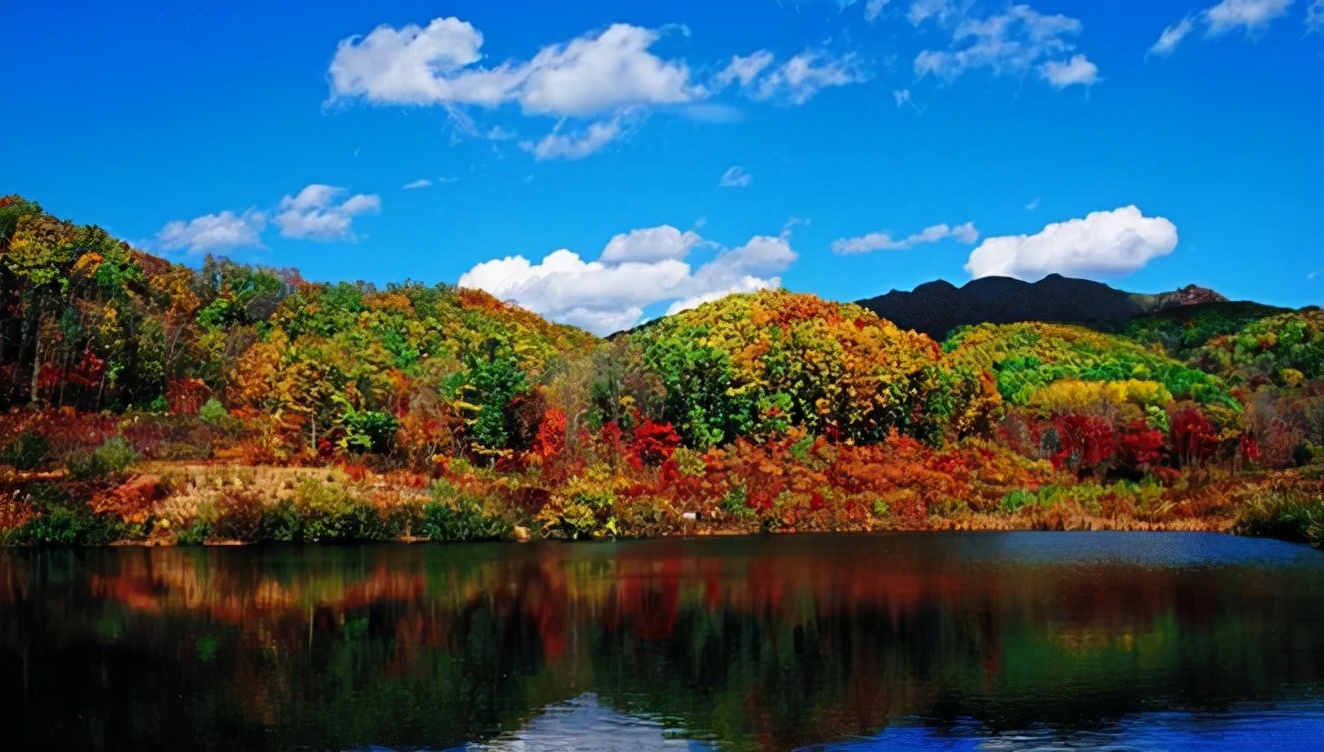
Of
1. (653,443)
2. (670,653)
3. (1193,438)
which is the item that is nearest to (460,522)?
(653,443)

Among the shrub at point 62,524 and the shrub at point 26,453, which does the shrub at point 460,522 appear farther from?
the shrub at point 26,453

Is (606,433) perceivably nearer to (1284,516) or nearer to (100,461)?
(100,461)

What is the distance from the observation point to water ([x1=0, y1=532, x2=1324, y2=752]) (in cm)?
1265

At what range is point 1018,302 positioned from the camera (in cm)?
8619

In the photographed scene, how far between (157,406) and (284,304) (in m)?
15.6

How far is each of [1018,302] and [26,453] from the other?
68.2m

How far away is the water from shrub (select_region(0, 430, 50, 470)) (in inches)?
259

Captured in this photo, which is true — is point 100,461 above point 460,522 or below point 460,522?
above

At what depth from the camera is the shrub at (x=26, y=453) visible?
110 feet

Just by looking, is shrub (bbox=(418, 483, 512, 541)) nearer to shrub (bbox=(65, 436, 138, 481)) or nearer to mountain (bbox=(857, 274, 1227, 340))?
shrub (bbox=(65, 436, 138, 481))

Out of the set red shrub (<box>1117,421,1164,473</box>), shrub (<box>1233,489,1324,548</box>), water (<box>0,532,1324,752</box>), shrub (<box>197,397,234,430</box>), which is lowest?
water (<box>0,532,1324,752</box>)

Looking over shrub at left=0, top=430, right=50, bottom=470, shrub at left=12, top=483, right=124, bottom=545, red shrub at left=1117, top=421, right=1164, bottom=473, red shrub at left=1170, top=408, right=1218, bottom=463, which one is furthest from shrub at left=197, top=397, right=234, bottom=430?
red shrub at left=1170, top=408, right=1218, bottom=463

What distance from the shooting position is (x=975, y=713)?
1320 centimetres

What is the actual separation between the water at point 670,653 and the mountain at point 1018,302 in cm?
5817
